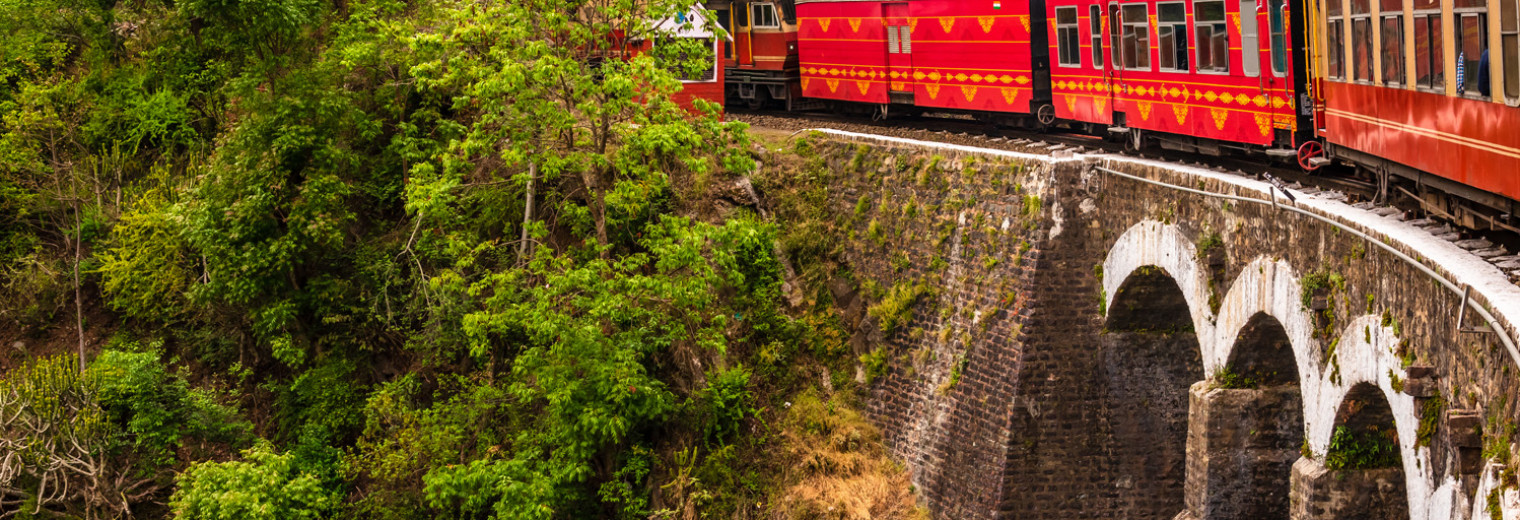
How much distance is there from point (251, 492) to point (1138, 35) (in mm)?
13483

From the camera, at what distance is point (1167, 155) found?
19.9 m

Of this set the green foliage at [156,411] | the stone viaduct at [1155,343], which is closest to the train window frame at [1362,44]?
the stone viaduct at [1155,343]

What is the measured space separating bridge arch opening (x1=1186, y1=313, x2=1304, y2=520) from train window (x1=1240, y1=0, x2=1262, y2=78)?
4538 millimetres

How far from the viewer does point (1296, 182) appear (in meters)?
15.5

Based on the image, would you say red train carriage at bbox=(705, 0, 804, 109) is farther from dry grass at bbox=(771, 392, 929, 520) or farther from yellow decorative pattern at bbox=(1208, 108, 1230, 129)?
yellow decorative pattern at bbox=(1208, 108, 1230, 129)

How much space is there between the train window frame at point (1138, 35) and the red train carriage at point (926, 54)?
262cm

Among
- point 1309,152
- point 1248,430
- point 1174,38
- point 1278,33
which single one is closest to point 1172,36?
point 1174,38

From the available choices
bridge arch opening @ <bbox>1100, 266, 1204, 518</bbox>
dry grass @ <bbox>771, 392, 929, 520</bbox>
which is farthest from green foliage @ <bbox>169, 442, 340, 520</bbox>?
bridge arch opening @ <bbox>1100, 266, 1204, 518</bbox>

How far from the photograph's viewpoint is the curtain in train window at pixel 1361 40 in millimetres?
13367

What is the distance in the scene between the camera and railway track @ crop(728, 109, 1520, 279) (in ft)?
37.5

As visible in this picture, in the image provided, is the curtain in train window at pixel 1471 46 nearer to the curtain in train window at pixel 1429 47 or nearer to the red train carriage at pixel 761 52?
the curtain in train window at pixel 1429 47

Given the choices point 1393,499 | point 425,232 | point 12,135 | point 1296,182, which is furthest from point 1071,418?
point 12,135

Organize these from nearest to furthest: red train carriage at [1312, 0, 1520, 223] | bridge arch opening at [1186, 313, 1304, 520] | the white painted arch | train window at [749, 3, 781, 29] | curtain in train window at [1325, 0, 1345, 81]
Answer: the white painted arch, red train carriage at [1312, 0, 1520, 223], bridge arch opening at [1186, 313, 1304, 520], curtain in train window at [1325, 0, 1345, 81], train window at [749, 3, 781, 29]

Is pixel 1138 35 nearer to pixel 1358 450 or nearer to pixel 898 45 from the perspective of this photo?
pixel 898 45
